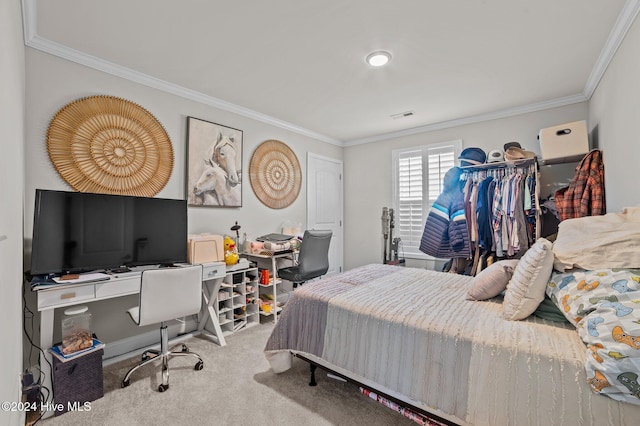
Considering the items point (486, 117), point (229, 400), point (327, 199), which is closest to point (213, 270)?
point (229, 400)

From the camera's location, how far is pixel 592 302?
48.7 inches

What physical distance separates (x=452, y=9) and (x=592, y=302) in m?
1.79

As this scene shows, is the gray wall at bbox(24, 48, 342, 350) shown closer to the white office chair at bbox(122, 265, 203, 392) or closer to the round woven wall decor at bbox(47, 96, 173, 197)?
the round woven wall decor at bbox(47, 96, 173, 197)

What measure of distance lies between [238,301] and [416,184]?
9.76 feet

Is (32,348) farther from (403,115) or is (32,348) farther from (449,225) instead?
(403,115)

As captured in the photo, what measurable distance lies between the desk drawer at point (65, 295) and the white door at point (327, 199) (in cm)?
288

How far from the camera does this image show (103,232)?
2.32 meters

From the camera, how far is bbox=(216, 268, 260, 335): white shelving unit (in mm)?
3029

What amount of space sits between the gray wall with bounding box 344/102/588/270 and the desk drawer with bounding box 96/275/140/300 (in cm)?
341

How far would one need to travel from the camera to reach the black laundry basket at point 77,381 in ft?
6.00

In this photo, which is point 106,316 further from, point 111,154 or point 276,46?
point 276,46

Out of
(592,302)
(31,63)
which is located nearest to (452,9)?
(592,302)

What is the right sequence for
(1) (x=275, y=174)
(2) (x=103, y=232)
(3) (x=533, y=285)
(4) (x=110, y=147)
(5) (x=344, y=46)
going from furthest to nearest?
(1) (x=275, y=174) < (4) (x=110, y=147) < (2) (x=103, y=232) < (5) (x=344, y=46) < (3) (x=533, y=285)


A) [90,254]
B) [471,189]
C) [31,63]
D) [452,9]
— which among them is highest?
[452,9]
